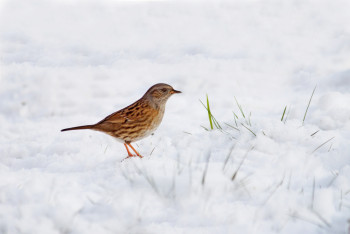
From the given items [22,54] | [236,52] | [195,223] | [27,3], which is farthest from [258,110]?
[27,3]

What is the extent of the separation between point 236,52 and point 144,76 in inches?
61.1

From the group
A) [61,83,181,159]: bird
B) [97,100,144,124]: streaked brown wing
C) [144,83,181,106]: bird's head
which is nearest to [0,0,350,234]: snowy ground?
[61,83,181,159]: bird

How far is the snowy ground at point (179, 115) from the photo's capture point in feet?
11.1

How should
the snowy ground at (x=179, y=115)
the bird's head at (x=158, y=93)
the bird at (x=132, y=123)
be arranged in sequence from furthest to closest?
the bird's head at (x=158, y=93), the bird at (x=132, y=123), the snowy ground at (x=179, y=115)

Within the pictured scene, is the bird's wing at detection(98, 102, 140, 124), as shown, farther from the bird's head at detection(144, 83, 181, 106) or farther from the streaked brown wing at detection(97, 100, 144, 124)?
the bird's head at detection(144, 83, 181, 106)

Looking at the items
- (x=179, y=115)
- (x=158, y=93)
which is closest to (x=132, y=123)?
(x=158, y=93)

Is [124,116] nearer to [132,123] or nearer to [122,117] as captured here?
[122,117]

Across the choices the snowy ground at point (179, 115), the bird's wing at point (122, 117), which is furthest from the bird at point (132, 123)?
the snowy ground at point (179, 115)

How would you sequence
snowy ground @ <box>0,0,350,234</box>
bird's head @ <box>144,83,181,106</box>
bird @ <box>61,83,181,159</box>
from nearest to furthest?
snowy ground @ <box>0,0,350,234</box> → bird @ <box>61,83,181,159</box> → bird's head @ <box>144,83,181,106</box>

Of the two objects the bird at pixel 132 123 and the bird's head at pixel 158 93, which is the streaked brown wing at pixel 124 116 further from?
the bird's head at pixel 158 93

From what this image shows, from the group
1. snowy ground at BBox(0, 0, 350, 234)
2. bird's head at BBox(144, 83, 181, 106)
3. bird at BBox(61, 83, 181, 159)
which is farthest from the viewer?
bird's head at BBox(144, 83, 181, 106)

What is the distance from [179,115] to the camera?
6238mm

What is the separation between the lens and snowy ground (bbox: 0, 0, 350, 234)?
11.1 feet

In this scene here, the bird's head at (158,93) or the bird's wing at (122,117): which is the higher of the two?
the bird's head at (158,93)
